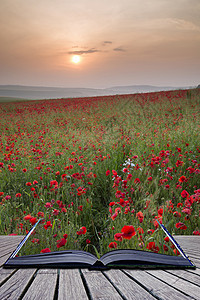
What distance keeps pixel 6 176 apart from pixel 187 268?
3064 mm

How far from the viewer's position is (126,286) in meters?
0.72

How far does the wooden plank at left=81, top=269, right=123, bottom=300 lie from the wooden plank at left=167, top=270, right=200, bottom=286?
0.85 ft

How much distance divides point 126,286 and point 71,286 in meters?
0.18

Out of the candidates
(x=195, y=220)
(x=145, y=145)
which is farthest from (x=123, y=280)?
(x=145, y=145)

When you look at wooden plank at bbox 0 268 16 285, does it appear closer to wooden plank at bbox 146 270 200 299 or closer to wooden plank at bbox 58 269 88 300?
wooden plank at bbox 58 269 88 300

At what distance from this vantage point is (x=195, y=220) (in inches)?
82.4

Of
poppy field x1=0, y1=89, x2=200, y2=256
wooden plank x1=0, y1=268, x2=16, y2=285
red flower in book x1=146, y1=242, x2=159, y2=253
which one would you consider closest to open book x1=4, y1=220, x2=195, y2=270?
wooden plank x1=0, y1=268, x2=16, y2=285

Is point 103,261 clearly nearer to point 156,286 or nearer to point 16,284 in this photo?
point 156,286

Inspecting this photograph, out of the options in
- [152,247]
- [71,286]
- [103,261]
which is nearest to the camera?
[71,286]

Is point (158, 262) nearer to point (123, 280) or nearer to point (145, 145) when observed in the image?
point (123, 280)

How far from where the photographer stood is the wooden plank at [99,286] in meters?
0.66

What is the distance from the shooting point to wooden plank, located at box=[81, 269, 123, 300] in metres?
0.66

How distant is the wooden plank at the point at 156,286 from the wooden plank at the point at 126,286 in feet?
0.07

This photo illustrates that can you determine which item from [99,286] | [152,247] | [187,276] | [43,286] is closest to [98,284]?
[99,286]
